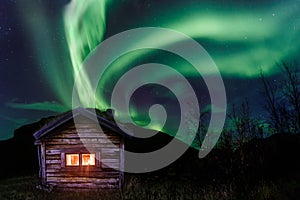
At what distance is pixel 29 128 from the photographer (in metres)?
70.1

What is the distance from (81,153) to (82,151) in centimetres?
14

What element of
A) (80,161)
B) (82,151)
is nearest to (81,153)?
(82,151)

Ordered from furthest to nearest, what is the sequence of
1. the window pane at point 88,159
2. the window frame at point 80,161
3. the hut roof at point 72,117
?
the window pane at point 88,159
the window frame at point 80,161
the hut roof at point 72,117

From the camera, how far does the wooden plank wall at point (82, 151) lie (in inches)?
666

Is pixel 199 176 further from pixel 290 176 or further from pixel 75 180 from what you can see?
pixel 290 176

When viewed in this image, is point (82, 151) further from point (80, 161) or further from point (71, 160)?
point (71, 160)

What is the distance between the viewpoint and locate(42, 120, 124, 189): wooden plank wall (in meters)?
16.9

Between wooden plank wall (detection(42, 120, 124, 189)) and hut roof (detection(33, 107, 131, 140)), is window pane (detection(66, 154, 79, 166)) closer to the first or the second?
wooden plank wall (detection(42, 120, 124, 189))

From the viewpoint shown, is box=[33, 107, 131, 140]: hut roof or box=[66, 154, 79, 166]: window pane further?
box=[66, 154, 79, 166]: window pane

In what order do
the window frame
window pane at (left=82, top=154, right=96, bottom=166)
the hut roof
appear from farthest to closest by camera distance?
window pane at (left=82, top=154, right=96, bottom=166), the window frame, the hut roof

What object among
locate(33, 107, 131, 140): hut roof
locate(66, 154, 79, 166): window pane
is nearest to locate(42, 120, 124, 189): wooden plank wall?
locate(66, 154, 79, 166): window pane

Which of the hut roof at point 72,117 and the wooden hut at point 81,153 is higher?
the hut roof at point 72,117

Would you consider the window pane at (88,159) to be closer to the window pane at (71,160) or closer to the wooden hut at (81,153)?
the wooden hut at (81,153)

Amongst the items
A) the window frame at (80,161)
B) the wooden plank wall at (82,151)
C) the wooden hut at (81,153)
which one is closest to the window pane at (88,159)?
the wooden hut at (81,153)
